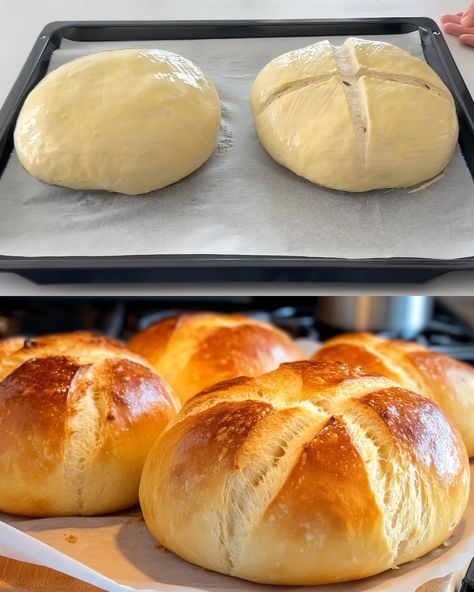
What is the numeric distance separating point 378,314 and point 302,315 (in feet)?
0.49

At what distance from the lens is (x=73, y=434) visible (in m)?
0.90

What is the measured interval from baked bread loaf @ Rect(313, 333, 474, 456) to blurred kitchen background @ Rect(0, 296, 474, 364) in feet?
1.22

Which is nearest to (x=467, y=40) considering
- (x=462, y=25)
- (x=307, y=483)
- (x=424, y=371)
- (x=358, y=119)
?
(x=462, y=25)

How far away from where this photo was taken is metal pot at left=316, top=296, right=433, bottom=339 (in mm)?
1614

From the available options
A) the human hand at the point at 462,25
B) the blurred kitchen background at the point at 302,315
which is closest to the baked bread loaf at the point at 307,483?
the blurred kitchen background at the point at 302,315

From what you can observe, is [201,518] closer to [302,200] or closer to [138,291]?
[138,291]

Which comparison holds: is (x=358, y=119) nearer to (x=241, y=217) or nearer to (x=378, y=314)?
(x=241, y=217)

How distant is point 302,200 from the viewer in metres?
0.93

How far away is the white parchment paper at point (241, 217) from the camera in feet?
2.81

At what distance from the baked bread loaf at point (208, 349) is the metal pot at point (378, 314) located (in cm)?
43

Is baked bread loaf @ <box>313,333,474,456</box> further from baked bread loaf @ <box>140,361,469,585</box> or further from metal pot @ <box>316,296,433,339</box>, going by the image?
metal pot @ <box>316,296,433,339</box>

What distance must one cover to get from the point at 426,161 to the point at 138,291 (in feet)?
1.19


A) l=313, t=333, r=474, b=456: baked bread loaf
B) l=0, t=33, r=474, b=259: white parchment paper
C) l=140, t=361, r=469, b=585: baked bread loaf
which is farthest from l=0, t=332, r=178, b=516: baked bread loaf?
l=313, t=333, r=474, b=456: baked bread loaf

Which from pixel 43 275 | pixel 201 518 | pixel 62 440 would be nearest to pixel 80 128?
pixel 43 275
